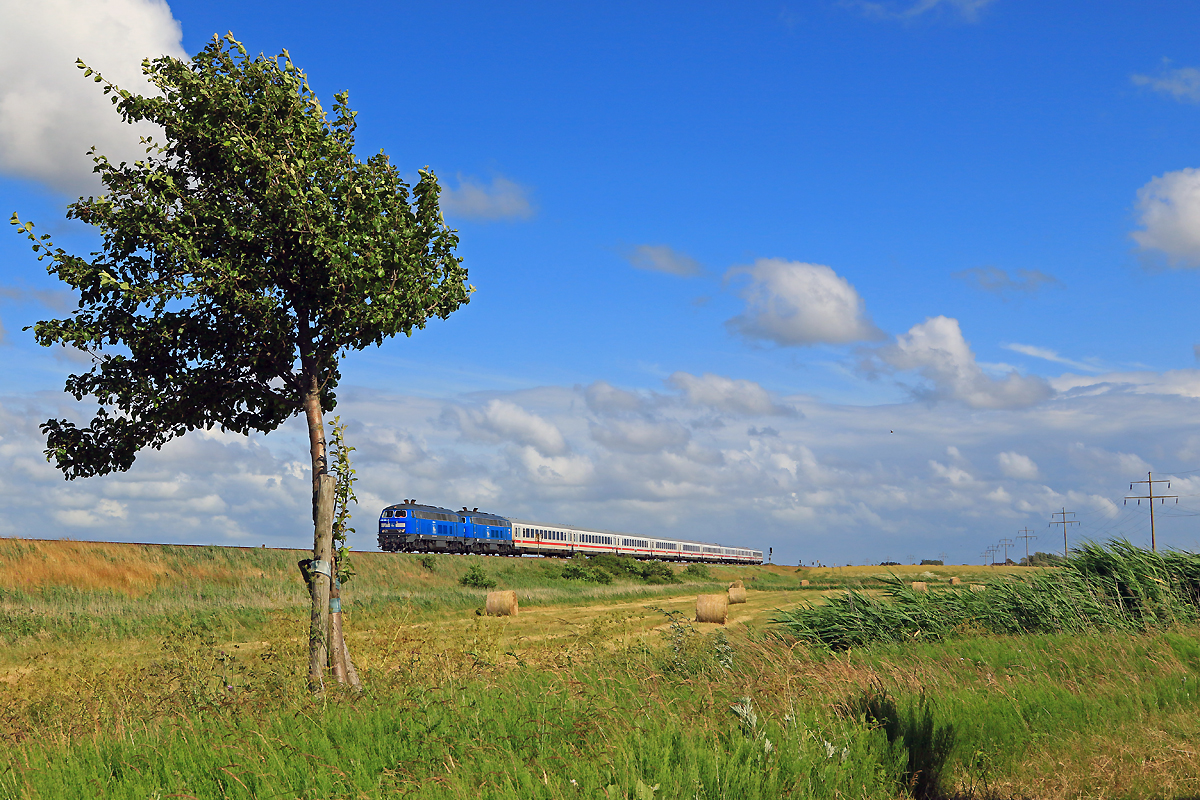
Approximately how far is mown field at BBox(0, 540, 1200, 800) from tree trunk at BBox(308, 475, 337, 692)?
48cm

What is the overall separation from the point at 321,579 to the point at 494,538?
5284 cm

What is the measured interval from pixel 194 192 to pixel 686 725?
950 cm

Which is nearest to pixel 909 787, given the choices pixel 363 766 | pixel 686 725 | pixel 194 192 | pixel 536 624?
pixel 686 725

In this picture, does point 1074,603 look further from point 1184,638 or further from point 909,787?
point 909,787

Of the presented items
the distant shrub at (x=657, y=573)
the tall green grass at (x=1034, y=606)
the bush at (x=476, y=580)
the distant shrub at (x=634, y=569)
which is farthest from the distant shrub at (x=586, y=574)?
the tall green grass at (x=1034, y=606)

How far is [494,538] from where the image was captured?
63.2 m

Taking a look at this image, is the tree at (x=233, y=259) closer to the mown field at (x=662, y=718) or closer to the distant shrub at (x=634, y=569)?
the mown field at (x=662, y=718)

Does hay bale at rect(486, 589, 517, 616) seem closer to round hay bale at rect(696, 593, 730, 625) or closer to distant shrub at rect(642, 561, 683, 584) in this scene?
round hay bale at rect(696, 593, 730, 625)

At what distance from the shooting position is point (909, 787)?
8.82 meters

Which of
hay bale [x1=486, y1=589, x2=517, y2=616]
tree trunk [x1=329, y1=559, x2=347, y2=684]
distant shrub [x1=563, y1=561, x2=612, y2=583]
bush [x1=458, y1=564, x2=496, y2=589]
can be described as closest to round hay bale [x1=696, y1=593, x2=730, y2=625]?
hay bale [x1=486, y1=589, x2=517, y2=616]

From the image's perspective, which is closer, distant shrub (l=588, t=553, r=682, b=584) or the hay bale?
the hay bale

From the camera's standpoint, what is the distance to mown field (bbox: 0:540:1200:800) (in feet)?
24.1

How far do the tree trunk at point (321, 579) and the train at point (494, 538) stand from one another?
4509cm

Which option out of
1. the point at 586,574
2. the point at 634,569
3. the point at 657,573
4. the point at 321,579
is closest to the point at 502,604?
the point at 321,579
